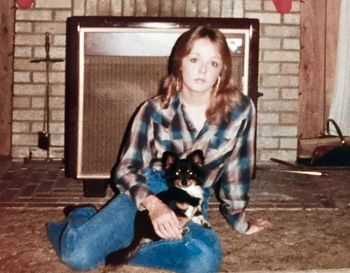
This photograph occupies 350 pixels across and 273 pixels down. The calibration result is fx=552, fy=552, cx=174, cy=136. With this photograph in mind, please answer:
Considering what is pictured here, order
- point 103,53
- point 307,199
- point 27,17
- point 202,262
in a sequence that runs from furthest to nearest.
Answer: point 27,17, point 307,199, point 103,53, point 202,262

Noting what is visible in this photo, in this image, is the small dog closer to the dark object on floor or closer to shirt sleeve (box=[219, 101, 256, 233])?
shirt sleeve (box=[219, 101, 256, 233])

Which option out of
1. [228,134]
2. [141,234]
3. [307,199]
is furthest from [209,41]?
[307,199]

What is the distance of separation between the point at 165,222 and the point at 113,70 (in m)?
1.24

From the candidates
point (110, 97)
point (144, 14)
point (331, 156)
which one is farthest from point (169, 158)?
point (331, 156)

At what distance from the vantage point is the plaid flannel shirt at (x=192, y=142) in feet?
7.82

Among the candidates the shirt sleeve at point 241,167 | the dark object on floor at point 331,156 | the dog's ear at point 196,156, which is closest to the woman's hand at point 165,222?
the dog's ear at point 196,156

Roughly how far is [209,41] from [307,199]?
4.75ft

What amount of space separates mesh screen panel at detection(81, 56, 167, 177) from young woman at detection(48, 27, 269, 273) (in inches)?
26.3

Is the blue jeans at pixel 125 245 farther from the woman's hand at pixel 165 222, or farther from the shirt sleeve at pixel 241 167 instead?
the shirt sleeve at pixel 241 167

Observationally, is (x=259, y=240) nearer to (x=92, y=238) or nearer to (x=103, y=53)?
(x=92, y=238)

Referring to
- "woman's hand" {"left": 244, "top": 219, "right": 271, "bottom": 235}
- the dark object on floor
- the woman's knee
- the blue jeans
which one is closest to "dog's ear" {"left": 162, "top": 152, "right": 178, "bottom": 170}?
the blue jeans

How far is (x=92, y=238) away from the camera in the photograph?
215 cm

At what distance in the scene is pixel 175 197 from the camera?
225 centimetres

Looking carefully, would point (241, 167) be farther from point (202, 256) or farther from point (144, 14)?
point (144, 14)
